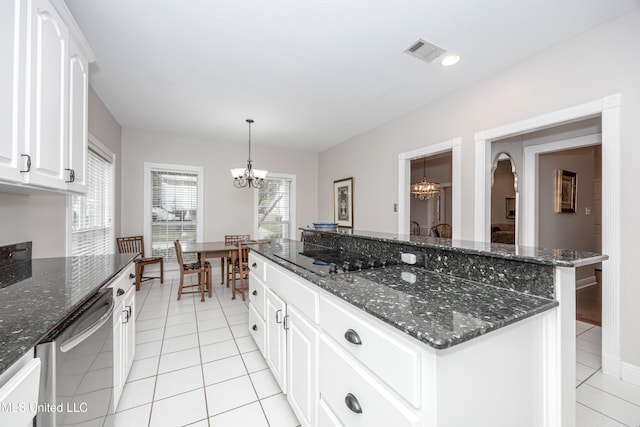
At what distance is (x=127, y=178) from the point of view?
14.5 ft

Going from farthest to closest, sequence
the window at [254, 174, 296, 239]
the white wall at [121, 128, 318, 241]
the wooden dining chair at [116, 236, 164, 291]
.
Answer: the window at [254, 174, 296, 239]
the white wall at [121, 128, 318, 241]
the wooden dining chair at [116, 236, 164, 291]

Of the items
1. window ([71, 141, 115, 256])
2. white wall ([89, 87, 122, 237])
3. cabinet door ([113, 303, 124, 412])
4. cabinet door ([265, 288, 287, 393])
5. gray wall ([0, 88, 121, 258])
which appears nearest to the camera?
cabinet door ([113, 303, 124, 412])

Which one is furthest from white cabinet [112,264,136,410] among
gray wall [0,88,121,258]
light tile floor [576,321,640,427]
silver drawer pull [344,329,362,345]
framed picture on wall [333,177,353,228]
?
framed picture on wall [333,177,353,228]

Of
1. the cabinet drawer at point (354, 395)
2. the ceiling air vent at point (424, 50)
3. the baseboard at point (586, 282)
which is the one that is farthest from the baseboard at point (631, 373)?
the baseboard at point (586, 282)

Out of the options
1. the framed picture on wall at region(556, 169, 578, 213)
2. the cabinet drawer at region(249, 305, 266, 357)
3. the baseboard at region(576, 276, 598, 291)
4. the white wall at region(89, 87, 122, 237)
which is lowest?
the baseboard at region(576, 276, 598, 291)

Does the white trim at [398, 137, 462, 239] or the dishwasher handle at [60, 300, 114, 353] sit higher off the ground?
the white trim at [398, 137, 462, 239]

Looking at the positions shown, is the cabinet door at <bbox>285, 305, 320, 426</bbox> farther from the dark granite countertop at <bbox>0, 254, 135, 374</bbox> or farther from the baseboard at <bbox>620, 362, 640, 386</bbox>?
the baseboard at <bbox>620, 362, 640, 386</bbox>

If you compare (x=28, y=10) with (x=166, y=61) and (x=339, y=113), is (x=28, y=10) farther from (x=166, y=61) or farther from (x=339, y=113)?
(x=339, y=113)

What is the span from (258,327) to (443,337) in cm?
183

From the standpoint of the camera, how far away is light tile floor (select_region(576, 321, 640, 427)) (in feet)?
5.14

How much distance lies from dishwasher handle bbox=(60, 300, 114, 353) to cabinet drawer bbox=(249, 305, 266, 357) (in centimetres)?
106

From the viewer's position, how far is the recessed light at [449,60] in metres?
2.41

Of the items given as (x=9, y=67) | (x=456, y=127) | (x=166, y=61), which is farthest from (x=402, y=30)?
(x=9, y=67)

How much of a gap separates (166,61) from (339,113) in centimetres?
217
